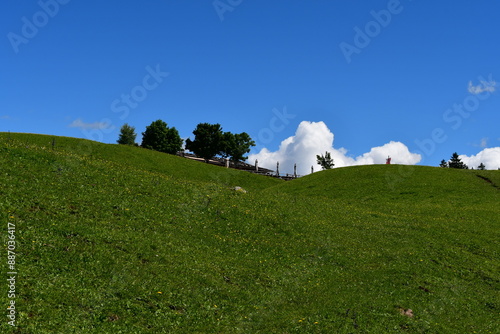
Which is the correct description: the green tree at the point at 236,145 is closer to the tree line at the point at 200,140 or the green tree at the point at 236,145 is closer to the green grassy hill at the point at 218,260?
the tree line at the point at 200,140

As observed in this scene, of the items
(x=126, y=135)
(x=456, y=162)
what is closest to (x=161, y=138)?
(x=126, y=135)

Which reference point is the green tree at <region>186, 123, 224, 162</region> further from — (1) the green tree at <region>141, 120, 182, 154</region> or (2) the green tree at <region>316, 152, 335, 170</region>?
(2) the green tree at <region>316, 152, 335, 170</region>

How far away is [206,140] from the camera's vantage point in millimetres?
162875

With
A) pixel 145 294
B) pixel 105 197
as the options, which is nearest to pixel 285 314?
pixel 145 294

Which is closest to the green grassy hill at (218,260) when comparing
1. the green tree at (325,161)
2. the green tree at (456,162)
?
the green tree at (325,161)

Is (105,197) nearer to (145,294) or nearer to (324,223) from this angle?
(145,294)

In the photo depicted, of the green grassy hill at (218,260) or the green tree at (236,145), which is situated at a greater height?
the green tree at (236,145)

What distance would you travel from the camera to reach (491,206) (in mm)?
59812

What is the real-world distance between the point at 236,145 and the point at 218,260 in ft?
445

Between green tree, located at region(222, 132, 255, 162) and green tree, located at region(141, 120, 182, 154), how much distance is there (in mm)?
19550

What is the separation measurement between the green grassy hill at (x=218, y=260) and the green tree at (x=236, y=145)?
4325 inches

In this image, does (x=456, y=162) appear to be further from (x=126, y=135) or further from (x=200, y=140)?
(x=126, y=135)

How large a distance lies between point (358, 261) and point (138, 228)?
57.7 ft

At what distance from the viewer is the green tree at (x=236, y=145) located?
160 m
